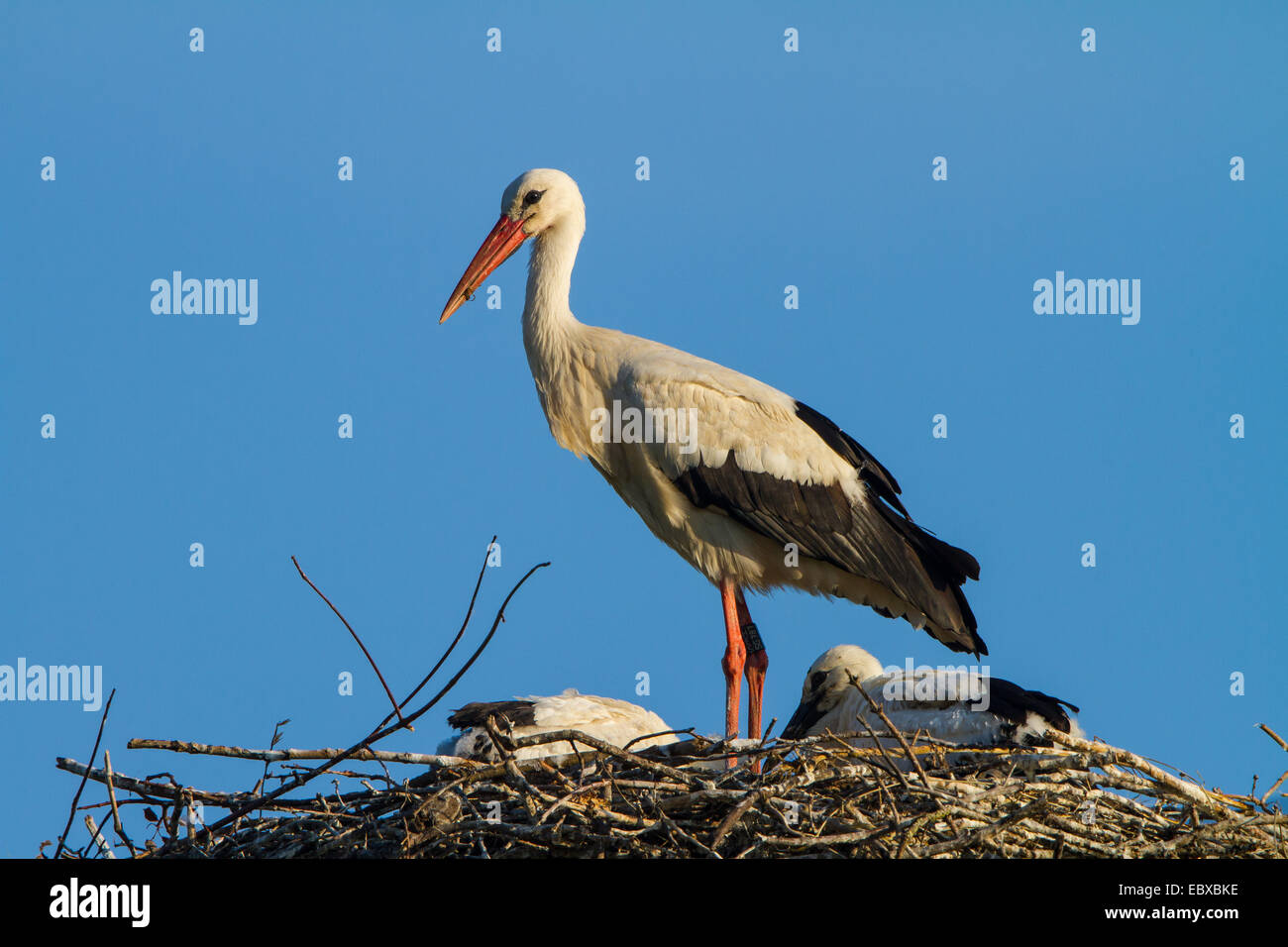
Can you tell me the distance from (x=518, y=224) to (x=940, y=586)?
2.55 m

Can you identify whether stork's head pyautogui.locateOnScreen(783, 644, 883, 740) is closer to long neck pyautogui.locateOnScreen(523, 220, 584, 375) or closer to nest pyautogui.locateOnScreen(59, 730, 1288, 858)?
long neck pyautogui.locateOnScreen(523, 220, 584, 375)

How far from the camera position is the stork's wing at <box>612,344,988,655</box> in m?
6.37

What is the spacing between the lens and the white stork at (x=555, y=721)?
584cm

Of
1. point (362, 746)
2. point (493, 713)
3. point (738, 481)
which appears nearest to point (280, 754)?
point (362, 746)

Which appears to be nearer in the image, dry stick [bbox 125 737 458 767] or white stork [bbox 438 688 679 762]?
dry stick [bbox 125 737 458 767]

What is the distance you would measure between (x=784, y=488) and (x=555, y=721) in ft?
4.73

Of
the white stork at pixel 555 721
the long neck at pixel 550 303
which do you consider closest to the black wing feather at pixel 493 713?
the white stork at pixel 555 721

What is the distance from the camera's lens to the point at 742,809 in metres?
3.80

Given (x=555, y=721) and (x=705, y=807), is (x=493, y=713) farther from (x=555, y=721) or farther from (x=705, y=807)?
(x=705, y=807)
